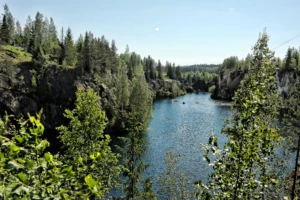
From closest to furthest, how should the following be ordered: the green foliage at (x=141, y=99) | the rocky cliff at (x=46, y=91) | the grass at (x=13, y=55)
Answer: the green foliage at (x=141, y=99)
the rocky cliff at (x=46, y=91)
the grass at (x=13, y=55)

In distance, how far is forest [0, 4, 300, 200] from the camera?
3.50m

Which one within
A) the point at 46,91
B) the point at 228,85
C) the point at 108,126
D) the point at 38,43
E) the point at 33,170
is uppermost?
the point at 38,43

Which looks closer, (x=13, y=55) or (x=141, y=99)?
(x=141, y=99)

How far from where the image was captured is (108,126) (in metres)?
62.1

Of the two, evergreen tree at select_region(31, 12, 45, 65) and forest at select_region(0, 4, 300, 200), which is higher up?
evergreen tree at select_region(31, 12, 45, 65)

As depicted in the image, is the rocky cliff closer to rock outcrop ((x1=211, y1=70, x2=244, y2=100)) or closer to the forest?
the forest

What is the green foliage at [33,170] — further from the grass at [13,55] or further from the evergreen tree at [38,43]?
the grass at [13,55]

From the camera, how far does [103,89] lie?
72188 mm

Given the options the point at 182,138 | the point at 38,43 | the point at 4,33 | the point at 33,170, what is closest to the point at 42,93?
the point at 38,43

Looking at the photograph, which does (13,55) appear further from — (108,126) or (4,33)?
(108,126)

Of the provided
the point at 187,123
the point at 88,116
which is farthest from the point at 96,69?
the point at 88,116

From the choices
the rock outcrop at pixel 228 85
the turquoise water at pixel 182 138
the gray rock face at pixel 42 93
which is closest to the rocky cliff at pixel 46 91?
the gray rock face at pixel 42 93

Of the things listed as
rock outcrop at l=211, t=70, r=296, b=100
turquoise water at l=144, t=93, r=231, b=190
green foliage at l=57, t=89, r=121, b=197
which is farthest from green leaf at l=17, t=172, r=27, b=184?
rock outcrop at l=211, t=70, r=296, b=100

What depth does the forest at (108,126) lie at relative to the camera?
3.50 metres
